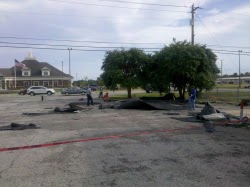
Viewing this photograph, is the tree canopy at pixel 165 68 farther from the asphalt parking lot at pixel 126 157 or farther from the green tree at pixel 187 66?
the asphalt parking lot at pixel 126 157

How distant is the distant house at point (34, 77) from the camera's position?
268 ft

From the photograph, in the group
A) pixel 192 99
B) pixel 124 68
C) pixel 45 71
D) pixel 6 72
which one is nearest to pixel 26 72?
pixel 45 71

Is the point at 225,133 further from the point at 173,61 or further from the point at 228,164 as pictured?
the point at 173,61

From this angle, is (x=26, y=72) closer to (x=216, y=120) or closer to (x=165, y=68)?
(x=165, y=68)

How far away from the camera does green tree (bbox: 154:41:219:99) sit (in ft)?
102

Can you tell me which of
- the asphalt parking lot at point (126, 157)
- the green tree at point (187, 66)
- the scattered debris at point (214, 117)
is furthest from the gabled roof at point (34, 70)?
the asphalt parking lot at point (126, 157)

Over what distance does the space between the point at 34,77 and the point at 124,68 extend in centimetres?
4892

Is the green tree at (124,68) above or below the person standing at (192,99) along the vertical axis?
above

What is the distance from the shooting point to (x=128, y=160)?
7809mm

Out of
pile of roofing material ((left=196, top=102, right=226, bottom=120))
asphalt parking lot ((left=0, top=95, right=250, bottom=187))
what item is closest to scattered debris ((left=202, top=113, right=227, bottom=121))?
pile of roofing material ((left=196, top=102, right=226, bottom=120))

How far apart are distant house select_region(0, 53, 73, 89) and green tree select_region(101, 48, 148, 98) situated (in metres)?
46.5

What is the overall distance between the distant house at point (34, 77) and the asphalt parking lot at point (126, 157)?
2820 inches

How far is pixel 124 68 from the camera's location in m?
38.4

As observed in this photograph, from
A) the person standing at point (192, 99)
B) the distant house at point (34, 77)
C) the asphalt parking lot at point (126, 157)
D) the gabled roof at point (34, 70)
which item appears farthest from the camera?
the gabled roof at point (34, 70)
